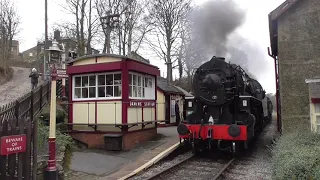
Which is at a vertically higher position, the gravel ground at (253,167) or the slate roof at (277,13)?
the slate roof at (277,13)

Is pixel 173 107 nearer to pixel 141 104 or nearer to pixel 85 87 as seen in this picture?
pixel 141 104

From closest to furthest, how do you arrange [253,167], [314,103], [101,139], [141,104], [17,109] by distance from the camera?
1. [17,109]
2. [253,167]
3. [314,103]
4. [101,139]
5. [141,104]

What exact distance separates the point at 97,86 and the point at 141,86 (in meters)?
1.82

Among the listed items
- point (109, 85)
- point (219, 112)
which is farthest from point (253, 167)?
point (109, 85)

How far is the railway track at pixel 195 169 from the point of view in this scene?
795cm

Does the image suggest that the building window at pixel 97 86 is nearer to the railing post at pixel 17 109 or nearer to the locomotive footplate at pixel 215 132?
the locomotive footplate at pixel 215 132

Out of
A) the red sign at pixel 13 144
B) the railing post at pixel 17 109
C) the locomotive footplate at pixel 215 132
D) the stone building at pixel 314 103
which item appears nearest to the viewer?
the red sign at pixel 13 144

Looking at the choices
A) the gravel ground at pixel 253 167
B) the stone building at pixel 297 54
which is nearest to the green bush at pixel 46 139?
the gravel ground at pixel 253 167

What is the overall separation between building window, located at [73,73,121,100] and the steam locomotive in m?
2.86

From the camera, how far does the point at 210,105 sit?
A: 1073 cm

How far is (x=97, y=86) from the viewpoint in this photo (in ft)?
39.5

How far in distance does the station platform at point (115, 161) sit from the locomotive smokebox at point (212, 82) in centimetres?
249

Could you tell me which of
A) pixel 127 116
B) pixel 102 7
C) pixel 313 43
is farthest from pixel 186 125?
pixel 102 7

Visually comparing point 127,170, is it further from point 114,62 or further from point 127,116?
point 114,62
